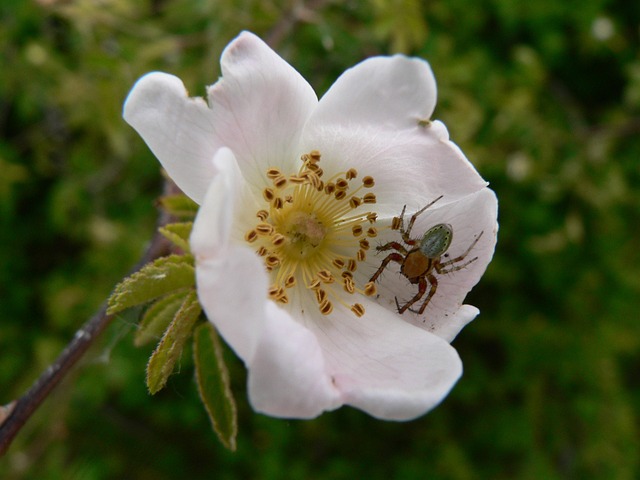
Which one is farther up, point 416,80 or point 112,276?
point 416,80

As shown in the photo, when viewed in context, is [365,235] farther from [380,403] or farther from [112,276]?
[112,276]

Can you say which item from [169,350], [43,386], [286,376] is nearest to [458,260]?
[286,376]

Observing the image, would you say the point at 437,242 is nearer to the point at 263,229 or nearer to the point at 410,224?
the point at 410,224

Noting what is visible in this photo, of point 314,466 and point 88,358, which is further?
point 314,466

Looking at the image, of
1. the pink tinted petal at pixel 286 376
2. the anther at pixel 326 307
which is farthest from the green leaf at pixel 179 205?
the pink tinted petal at pixel 286 376

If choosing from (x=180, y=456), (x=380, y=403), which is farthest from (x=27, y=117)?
(x=380, y=403)
